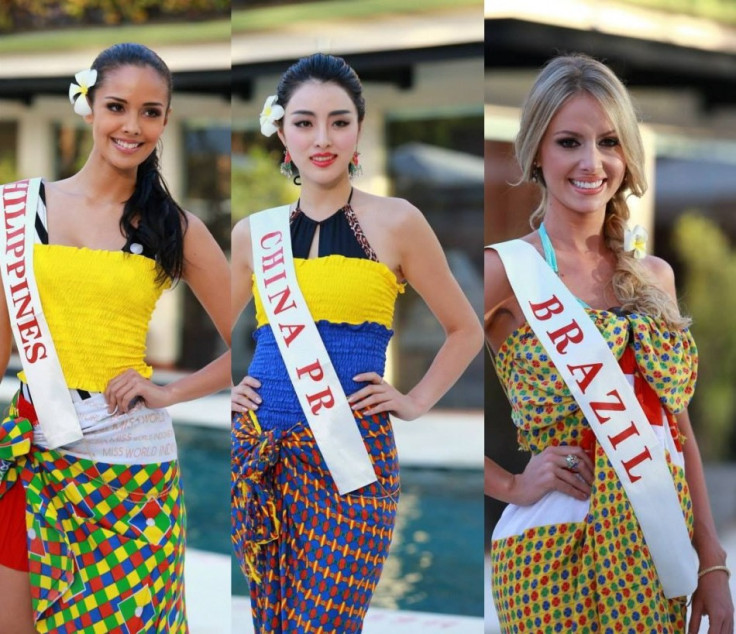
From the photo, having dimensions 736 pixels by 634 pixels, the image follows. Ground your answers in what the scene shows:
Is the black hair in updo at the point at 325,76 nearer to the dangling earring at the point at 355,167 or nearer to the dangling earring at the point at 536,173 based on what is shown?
the dangling earring at the point at 355,167

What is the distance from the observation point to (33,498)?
10.9 ft

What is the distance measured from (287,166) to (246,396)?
58cm

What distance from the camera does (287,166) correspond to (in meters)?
3.24

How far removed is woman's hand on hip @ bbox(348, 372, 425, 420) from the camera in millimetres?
3139

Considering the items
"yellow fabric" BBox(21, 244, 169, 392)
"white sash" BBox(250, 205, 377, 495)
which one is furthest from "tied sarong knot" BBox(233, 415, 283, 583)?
"yellow fabric" BBox(21, 244, 169, 392)

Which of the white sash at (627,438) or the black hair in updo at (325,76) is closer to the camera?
the white sash at (627,438)

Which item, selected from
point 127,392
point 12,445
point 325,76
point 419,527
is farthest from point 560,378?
point 419,527

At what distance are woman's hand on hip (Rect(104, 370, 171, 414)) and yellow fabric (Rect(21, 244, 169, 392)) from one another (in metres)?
0.04

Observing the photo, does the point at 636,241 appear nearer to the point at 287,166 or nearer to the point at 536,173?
the point at 536,173

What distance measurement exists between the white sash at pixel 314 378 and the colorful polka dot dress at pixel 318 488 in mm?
22

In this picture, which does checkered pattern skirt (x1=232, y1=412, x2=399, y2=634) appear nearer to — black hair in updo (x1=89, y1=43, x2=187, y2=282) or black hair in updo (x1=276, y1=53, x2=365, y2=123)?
black hair in updo (x1=89, y1=43, x2=187, y2=282)

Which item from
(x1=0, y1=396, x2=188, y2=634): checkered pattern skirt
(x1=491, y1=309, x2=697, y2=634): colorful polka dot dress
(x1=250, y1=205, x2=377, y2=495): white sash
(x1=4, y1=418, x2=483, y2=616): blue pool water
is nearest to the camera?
(x1=491, y1=309, x2=697, y2=634): colorful polka dot dress

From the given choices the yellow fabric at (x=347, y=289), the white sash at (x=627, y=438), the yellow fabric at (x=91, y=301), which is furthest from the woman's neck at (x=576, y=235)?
the yellow fabric at (x=91, y=301)

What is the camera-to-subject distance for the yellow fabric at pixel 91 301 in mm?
3326
